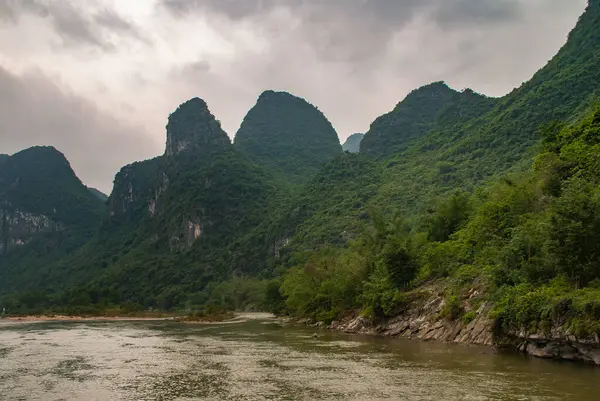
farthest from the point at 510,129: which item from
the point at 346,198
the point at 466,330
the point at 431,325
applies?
the point at 466,330

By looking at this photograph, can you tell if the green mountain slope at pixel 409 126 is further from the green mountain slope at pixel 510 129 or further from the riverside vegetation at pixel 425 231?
the green mountain slope at pixel 510 129

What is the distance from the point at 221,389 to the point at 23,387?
915 cm

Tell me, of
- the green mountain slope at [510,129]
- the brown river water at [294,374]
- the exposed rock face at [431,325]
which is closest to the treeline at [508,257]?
the exposed rock face at [431,325]

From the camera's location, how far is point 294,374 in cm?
2494

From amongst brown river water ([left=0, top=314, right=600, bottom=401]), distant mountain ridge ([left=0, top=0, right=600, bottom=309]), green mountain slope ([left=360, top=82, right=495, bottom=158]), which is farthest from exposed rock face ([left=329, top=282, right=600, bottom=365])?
green mountain slope ([left=360, top=82, right=495, bottom=158])

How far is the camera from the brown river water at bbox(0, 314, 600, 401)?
20125 millimetres

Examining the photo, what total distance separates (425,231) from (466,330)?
2671 centimetres

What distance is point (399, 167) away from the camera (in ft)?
474

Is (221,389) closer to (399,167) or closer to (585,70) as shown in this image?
(585,70)

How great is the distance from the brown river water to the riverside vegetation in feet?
14.3

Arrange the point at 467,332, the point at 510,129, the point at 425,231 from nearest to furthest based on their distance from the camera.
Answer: the point at 467,332 < the point at 425,231 < the point at 510,129

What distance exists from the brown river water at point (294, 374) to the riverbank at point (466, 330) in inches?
50.7

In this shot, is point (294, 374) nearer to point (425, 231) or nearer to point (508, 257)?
point (508, 257)

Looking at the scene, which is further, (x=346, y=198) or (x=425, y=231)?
(x=346, y=198)
